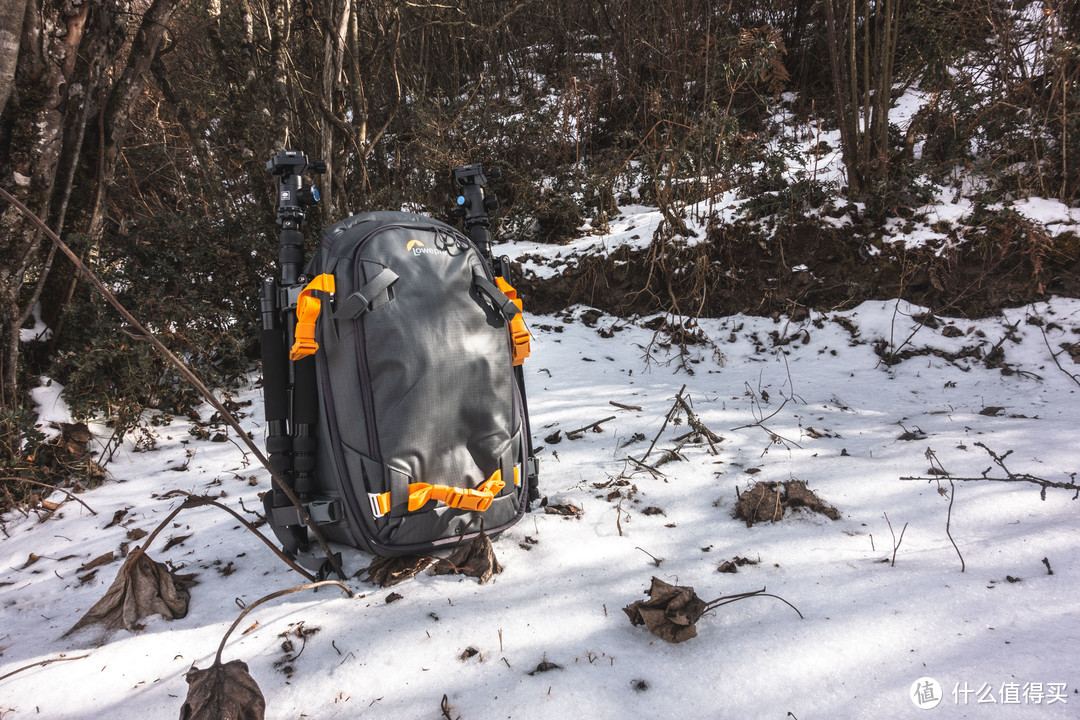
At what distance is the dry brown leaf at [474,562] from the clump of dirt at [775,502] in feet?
3.18

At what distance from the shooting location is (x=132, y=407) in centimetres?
289

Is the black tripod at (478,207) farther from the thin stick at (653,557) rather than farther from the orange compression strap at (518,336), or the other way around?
the thin stick at (653,557)

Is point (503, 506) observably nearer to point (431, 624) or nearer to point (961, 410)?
point (431, 624)

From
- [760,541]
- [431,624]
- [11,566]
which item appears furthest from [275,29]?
[760,541]

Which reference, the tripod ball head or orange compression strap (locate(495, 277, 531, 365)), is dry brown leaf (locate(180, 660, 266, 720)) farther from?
the tripod ball head

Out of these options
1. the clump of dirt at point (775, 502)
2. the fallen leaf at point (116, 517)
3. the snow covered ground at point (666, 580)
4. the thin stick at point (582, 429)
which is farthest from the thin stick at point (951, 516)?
the fallen leaf at point (116, 517)

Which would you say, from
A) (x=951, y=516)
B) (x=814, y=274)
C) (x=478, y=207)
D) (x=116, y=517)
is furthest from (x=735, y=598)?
(x=814, y=274)

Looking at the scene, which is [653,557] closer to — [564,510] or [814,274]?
[564,510]

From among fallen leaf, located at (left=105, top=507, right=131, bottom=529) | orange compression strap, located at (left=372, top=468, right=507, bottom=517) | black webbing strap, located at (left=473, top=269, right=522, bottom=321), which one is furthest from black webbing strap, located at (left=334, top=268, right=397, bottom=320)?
fallen leaf, located at (left=105, top=507, right=131, bottom=529)

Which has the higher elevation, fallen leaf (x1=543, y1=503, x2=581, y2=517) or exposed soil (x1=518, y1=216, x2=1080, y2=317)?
exposed soil (x1=518, y1=216, x2=1080, y2=317)

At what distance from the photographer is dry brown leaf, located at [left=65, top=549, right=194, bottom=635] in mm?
1525

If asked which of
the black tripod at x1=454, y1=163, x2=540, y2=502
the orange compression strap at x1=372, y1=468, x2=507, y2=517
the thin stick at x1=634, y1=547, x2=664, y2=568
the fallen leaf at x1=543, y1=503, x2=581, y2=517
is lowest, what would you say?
the thin stick at x1=634, y1=547, x2=664, y2=568

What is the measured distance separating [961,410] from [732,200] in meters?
2.79

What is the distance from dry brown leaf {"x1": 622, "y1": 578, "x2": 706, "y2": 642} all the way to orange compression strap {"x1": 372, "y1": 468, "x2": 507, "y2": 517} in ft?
2.00
